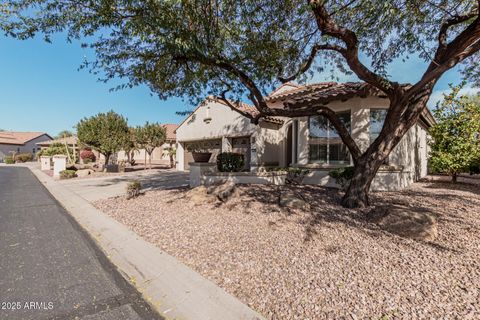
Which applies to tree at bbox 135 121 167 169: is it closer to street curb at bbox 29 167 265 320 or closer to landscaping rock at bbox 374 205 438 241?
street curb at bbox 29 167 265 320

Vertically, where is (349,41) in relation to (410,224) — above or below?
above

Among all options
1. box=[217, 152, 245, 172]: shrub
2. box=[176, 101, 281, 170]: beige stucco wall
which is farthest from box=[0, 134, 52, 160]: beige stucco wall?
box=[217, 152, 245, 172]: shrub

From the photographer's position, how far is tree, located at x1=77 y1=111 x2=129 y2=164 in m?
19.5

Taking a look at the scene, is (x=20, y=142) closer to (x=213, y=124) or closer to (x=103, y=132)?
(x=103, y=132)

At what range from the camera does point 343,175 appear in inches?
336

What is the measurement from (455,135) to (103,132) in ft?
76.9

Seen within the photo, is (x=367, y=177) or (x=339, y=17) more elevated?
(x=339, y=17)

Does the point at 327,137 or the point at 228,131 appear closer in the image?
the point at 327,137

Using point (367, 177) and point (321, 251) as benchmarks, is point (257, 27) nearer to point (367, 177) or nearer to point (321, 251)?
point (367, 177)

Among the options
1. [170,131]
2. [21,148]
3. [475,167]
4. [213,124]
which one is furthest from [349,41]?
[21,148]

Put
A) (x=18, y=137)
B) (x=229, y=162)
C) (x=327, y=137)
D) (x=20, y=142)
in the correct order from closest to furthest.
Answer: (x=327, y=137) < (x=229, y=162) < (x=20, y=142) < (x=18, y=137)

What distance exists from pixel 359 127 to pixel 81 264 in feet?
33.0

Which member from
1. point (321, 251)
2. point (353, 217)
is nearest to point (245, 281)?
point (321, 251)

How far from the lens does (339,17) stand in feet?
22.4
